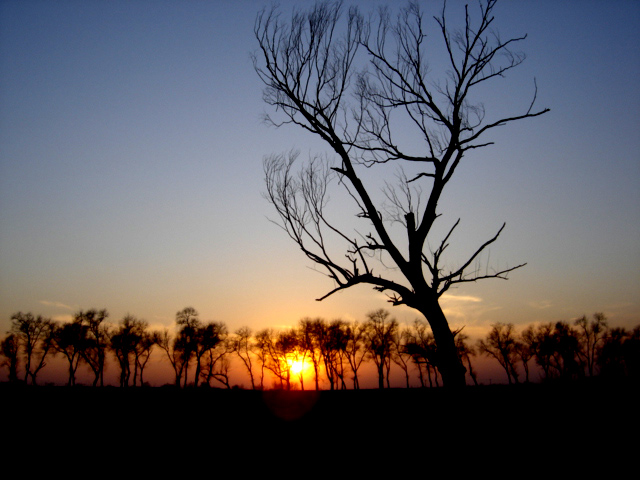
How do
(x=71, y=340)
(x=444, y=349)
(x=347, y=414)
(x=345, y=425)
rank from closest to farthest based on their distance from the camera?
(x=444, y=349) < (x=345, y=425) < (x=347, y=414) < (x=71, y=340)

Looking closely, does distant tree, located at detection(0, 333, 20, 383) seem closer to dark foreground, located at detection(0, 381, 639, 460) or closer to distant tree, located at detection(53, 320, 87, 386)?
distant tree, located at detection(53, 320, 87, 386)

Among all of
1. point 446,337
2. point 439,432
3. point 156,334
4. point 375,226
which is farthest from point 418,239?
point 156,334

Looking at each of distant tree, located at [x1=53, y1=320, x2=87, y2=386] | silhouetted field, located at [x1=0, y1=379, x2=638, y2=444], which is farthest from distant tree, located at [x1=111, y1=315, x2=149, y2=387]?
silhouetted field, located at [x1=0, y1=379, x2=638, y2=444]

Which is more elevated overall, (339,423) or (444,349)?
(444,349)

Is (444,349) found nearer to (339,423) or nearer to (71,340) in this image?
(339,423)

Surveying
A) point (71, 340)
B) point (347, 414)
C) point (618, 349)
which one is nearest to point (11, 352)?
point (71, 340)

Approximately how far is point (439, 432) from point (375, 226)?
3.57m

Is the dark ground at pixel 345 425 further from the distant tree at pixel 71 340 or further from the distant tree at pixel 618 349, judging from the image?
the distant tree at pixel 618 349

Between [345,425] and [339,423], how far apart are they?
20 centimetres

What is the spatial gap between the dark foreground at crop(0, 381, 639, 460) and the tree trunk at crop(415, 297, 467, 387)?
23 cm

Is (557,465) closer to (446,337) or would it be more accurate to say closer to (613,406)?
(446,337)

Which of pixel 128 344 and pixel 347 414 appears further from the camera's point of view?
pixel 128 344

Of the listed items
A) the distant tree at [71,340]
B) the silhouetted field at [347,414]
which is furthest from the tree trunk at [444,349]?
the distant tree at [71,340]

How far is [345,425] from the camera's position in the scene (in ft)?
23.0
